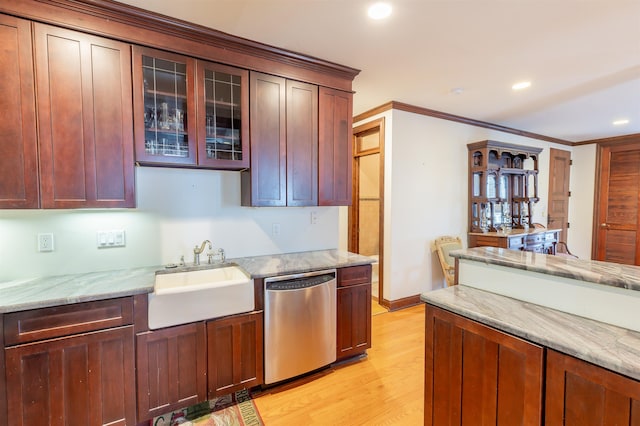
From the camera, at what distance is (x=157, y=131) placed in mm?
2080

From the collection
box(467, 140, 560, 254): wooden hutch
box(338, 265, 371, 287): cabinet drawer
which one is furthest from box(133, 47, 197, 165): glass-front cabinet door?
box(467, 140, 560, 254): wooden hutch

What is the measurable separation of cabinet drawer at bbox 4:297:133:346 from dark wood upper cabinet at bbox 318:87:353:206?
1.70m

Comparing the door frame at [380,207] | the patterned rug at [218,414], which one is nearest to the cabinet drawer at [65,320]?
the patterned rug at [218,414]

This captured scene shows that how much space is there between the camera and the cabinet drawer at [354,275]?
2.47 m

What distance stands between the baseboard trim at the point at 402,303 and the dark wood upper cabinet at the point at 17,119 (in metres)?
3.53

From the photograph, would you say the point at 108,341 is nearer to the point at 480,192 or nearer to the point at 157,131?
the point at 157,131

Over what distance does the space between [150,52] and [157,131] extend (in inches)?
21.1

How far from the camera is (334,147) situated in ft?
9.09

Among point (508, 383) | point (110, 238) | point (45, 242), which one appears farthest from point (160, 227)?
point (508, 383)

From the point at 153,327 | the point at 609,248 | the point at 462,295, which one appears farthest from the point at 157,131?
the point at 609,248

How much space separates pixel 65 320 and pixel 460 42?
3.25 meters

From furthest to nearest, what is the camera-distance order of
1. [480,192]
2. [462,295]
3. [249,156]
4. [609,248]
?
[609,248], [480,192], [249,156], [462,295]

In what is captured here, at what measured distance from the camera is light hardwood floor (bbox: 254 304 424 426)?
→ 1.97 m

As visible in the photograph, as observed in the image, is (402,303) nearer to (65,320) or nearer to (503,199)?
(503,199)
